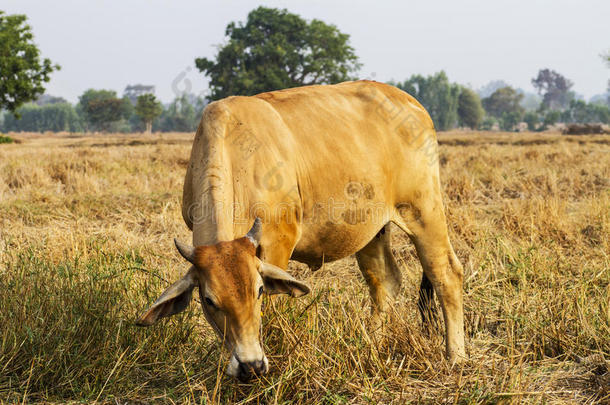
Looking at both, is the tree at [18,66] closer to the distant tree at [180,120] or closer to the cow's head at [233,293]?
the cow's head at [233,293]

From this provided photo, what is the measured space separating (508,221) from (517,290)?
7.46 ft

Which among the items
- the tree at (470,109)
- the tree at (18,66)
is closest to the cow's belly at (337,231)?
the tree at (18,66)

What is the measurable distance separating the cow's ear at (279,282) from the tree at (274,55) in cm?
3896

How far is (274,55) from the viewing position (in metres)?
42.9

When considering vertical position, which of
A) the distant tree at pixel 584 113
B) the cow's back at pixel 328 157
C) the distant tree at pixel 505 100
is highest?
the distant tree at pixel 505 100

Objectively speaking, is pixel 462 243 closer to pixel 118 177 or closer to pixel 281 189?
pixel 281 189

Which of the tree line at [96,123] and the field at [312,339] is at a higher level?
the tree line at [96,123]

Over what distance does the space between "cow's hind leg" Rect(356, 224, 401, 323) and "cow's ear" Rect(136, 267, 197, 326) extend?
2433 millimetres

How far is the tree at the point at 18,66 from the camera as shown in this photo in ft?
115

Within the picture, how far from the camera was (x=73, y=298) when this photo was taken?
4098 mm

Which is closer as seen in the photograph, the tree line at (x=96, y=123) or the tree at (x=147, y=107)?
the tree at (x=147, y=107)

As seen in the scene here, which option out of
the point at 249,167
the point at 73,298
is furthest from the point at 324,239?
the point at 73,298

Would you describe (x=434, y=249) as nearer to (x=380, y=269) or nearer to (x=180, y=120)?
(x=380, y=269)

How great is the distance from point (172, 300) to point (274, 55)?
41.6 metres
